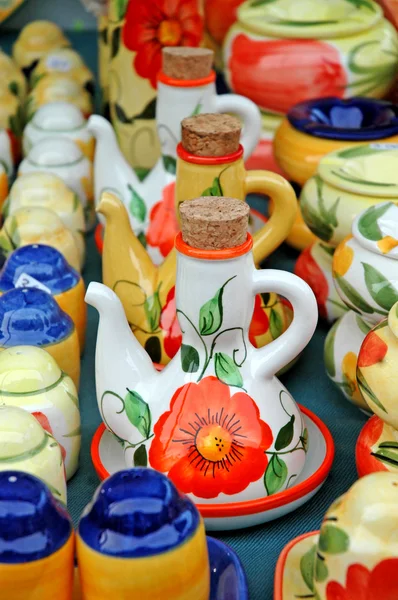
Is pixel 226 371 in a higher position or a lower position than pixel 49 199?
higher

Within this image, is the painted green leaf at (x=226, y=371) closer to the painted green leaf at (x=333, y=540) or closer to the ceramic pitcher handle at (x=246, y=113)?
the painted green leaf at (x=333, y=540)

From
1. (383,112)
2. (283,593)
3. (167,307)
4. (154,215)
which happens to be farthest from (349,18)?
(283,593)

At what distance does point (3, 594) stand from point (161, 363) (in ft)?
1.38

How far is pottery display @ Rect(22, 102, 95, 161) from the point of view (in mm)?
1396

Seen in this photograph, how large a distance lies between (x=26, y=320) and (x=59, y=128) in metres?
0.57

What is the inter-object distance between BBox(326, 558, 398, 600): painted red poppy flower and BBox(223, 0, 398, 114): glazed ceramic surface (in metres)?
0.94

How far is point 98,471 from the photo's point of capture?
815 mm

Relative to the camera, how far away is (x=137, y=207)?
3.71ft

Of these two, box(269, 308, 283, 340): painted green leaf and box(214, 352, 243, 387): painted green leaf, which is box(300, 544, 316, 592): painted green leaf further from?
box(269, 308, 283, 340): painted green leaf

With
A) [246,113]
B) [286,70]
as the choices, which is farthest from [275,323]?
[286,70]

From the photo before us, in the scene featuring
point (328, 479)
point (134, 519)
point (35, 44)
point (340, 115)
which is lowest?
point (35, 44)

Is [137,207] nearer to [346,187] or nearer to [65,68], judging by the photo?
[346,187]

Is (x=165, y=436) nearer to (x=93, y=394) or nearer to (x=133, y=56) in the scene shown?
(x=93, y=394)

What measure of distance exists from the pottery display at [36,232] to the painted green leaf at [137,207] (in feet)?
0.27
